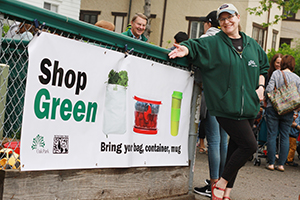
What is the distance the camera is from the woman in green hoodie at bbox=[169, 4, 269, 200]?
3.76 m

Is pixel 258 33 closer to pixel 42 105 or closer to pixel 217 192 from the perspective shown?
pixel 217 192

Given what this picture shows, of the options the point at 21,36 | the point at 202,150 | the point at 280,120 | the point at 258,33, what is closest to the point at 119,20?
the point at 258,33

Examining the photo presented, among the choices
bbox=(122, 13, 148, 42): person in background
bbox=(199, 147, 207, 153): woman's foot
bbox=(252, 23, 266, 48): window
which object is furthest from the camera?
bbox=(252, 23, 266, 48): window

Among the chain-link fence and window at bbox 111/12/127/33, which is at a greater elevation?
window at bbox 111/12/127/33

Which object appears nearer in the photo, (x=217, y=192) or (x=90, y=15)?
(x=217, y=192)

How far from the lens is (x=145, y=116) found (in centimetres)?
353

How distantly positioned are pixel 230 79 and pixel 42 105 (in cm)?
188

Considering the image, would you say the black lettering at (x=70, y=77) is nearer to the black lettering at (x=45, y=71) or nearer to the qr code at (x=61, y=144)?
the black lettering at (x=45, y=71)

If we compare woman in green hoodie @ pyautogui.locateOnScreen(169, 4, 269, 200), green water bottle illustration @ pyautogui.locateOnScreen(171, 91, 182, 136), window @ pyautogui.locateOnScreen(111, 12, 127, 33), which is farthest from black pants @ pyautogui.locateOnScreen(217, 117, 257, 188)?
window @ pyautogui.locateOnScreen(111, 12, 127, 33)

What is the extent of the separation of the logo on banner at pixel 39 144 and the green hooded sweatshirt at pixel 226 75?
1709mm

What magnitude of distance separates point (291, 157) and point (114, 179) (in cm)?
602

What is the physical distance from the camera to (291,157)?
8.33 metres

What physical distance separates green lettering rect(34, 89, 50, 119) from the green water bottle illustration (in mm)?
1490

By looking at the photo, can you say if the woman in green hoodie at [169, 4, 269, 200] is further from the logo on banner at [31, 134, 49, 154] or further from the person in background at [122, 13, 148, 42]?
the person in background at [122, 13, 148, 42]
